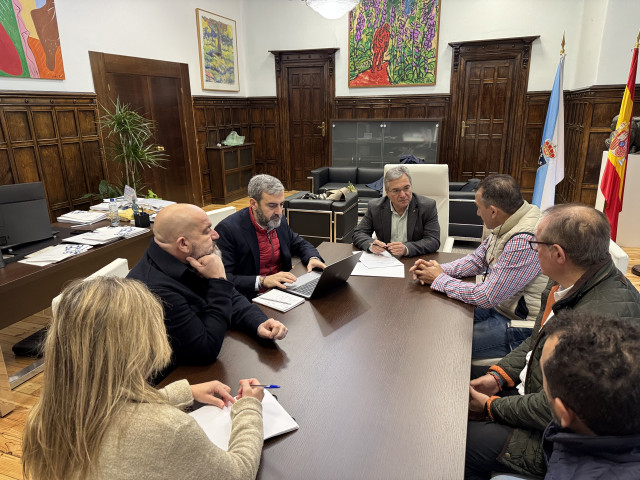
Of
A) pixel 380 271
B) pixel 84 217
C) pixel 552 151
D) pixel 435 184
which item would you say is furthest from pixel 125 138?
pixel 552 151

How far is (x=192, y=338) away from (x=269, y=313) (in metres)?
0.45

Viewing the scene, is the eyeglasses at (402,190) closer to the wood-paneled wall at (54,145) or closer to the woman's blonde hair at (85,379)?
the woman's blonde hair at (85,379)

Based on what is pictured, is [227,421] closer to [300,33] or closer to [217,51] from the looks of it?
[217,51]

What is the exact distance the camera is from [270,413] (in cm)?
112

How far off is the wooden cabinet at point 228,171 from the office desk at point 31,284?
16.1 feet

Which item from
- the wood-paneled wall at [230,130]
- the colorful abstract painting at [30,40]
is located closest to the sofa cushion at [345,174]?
the wood-paneled wall at [230,130]

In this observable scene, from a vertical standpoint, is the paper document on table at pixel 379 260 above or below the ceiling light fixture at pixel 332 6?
below

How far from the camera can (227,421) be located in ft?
3.65

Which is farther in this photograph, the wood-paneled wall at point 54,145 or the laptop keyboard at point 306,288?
the wood-paneled wall at point 54,145

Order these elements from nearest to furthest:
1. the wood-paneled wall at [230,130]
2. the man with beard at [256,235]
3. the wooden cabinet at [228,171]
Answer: the man with beard at [256,235] < the wood-paneled wall at [230,130] < the wooden cabinet at [228,171]

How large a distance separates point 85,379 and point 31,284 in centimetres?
194

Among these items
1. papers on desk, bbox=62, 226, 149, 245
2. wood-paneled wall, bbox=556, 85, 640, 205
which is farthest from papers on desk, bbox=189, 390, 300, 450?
wood-paneled wall, bbox=556, 85, 640, 205

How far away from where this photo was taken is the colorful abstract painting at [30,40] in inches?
157

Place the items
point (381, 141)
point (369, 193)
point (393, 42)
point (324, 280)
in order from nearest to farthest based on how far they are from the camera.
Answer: point (324, 280)
point (369, 193)
point (393, 42)
point (381, 141)
